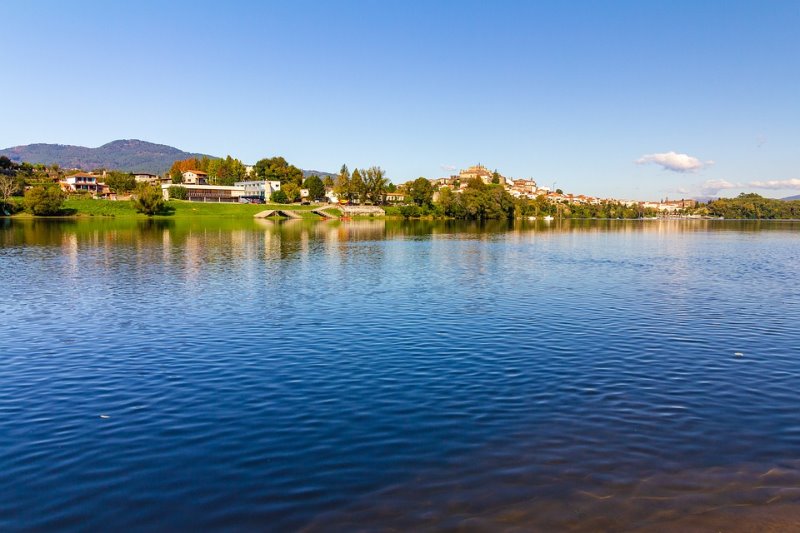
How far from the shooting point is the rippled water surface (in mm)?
11250

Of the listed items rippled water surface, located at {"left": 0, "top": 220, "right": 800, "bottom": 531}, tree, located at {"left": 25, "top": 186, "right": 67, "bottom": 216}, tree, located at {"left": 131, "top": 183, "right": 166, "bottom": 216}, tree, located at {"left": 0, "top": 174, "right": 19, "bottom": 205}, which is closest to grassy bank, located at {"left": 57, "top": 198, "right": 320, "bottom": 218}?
tree, located at {"left": 131, "top": 183, "right": 166, "bottom": 216}

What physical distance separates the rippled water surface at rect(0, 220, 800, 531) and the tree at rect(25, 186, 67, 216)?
130 m

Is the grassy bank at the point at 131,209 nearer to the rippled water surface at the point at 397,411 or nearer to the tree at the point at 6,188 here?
the tree at the point at 6,188

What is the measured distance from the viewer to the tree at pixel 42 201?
145m

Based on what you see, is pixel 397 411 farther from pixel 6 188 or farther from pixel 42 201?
pixel 6 188

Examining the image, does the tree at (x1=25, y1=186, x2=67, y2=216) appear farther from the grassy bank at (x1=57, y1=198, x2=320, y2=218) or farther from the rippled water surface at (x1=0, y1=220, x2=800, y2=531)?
the rippled water surface at (x1=0, y1=220, x2=800, y2=531)

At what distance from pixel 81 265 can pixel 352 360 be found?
39.8 m

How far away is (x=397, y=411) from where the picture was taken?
16.4 metres

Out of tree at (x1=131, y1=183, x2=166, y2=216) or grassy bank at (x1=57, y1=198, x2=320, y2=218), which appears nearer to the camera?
grassy bank at (x1=57, y1=198, x2=320, y2=218)

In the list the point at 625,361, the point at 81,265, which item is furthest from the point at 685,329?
the point at 81,265

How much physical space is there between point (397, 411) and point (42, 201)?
15963 cm

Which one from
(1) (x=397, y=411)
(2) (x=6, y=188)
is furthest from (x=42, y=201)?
(1) (x=397, y=411)

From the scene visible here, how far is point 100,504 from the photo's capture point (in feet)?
37.2

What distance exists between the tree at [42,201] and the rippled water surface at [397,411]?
130023 millimetres
